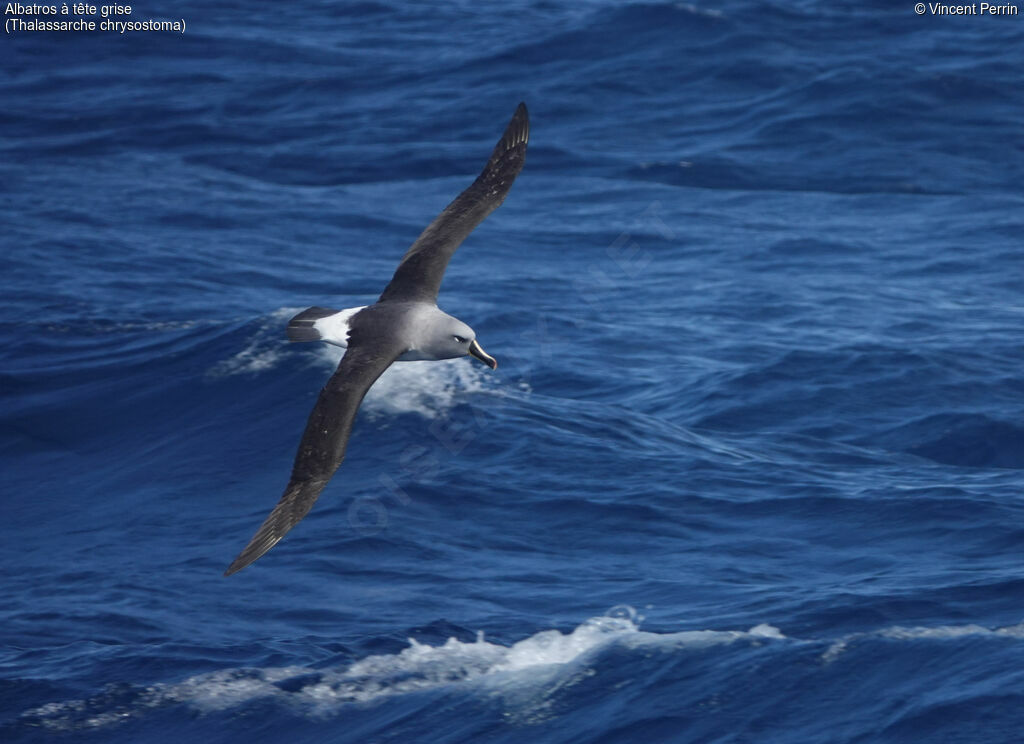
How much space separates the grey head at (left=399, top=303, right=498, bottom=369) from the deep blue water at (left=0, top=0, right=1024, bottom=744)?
10.3 ft

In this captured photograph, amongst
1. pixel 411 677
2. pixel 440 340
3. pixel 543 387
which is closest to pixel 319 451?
pixel 440 340

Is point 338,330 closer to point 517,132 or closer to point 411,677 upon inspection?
point 411,677

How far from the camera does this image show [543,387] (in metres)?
21.5

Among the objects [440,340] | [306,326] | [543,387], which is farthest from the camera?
[543,387]

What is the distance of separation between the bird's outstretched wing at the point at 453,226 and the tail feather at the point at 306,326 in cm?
64

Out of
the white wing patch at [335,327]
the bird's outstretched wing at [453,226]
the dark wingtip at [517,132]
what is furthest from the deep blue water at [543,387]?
the dark wingtip at [517,132]

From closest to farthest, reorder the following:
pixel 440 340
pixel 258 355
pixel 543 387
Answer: pixel 440 340
pixel 543 387
pixel 258 355

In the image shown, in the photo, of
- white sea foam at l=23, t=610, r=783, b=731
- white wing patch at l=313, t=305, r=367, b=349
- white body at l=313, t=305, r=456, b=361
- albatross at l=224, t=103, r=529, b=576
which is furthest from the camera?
white sea foam at l=23, t=610, r=783, b=731

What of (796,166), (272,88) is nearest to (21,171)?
(272,88)

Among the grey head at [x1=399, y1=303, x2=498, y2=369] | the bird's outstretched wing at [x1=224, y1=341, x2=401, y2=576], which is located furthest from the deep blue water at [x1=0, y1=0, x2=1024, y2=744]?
the grey head at [x1=399, y1=303, x2=498, y2=369]

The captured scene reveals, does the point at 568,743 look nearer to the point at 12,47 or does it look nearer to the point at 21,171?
the point at 21,171

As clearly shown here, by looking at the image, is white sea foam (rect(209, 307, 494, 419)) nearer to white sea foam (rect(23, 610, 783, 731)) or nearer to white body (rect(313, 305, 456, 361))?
white sea foam (rect(23, 610, 783, 731))

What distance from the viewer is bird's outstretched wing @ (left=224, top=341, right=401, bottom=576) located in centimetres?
1174

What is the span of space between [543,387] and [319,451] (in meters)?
9.61
